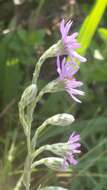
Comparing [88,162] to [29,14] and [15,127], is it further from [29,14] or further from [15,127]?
[29,14]

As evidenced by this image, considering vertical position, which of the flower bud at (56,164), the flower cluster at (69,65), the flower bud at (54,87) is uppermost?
the flower cluster at (69,65)

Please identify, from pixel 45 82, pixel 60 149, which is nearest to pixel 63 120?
pixel 60 149

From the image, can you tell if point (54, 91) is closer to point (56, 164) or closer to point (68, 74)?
point (68, 74)

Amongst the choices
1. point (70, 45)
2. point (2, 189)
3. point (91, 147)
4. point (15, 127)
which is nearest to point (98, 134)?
point (91, 147)

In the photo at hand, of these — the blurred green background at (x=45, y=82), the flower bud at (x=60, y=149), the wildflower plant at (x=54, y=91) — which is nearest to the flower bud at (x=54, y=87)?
the wildflower plant at (x=54, y=91)

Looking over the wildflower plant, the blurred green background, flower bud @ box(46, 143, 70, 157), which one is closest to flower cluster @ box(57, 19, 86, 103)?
the wildflower plant

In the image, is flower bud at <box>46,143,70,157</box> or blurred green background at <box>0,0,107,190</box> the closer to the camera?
flower bud at <box>46,143,70,157</box>

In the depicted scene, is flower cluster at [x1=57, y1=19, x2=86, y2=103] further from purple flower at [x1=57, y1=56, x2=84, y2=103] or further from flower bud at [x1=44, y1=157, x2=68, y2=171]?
flower bud at [x1=44, y1=157, x2=68, y2=171]

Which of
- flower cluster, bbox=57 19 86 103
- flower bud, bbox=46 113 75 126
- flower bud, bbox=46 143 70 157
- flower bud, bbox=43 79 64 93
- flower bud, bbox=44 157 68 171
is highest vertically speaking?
flower cluster, bbox=57 19 86 103

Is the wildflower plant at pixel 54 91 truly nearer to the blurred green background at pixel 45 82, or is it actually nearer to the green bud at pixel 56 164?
the green bud at pixel 56 164
